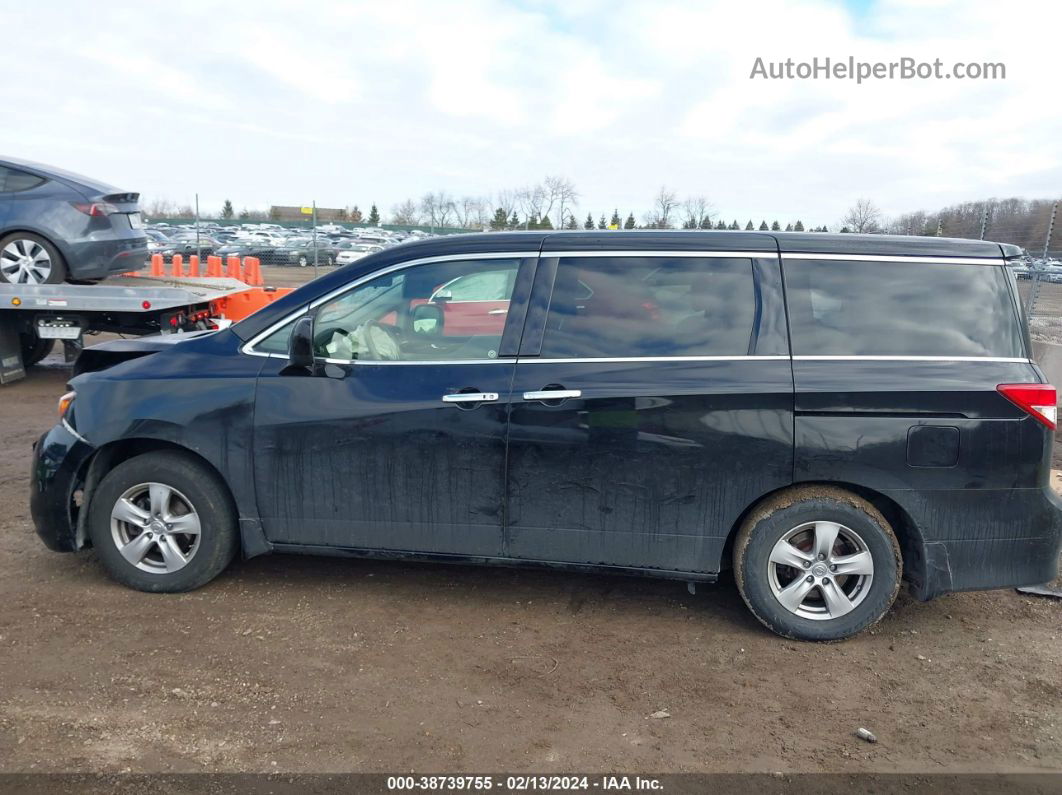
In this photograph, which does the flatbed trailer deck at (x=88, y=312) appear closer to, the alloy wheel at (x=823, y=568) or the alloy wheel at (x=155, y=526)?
the alloy wheel at (x=155, y=526)

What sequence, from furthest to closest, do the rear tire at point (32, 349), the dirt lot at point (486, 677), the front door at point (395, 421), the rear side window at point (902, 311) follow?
1. the rear tire at point (32, 349)
2. the front door at point (395, 421)
3. the rear side window at point (902, 311)
4. the dirt lot at point (486, 677)

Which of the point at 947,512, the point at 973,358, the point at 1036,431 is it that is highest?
the point at 973,358

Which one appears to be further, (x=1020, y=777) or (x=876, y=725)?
(x=876, y=725)

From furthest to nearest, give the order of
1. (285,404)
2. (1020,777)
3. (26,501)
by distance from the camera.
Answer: (26,501), (285,404), (1020,777)

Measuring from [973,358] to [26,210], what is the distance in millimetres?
9067

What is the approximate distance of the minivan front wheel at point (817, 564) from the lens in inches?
163

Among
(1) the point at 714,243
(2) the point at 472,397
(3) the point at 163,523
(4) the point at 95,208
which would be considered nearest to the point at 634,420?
(2) the point at 472,397

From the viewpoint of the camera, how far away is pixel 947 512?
13.4 feet

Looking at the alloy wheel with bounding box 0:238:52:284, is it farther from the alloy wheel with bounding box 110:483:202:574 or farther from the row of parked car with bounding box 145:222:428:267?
the row of parked car with bounding box 145:222:428:267

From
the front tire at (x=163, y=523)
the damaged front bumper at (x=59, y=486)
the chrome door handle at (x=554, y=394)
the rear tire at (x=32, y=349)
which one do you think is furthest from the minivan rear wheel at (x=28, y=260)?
the chrome door handle at (x=554, y=394)

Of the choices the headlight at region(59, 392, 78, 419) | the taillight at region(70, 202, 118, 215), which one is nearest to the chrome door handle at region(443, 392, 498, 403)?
the headlight at region(59, 392, 78, 419)

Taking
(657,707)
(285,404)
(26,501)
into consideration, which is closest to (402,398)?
(285,404)

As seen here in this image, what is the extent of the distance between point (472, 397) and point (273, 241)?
3994 cm

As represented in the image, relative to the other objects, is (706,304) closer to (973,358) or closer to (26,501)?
(973,358)
